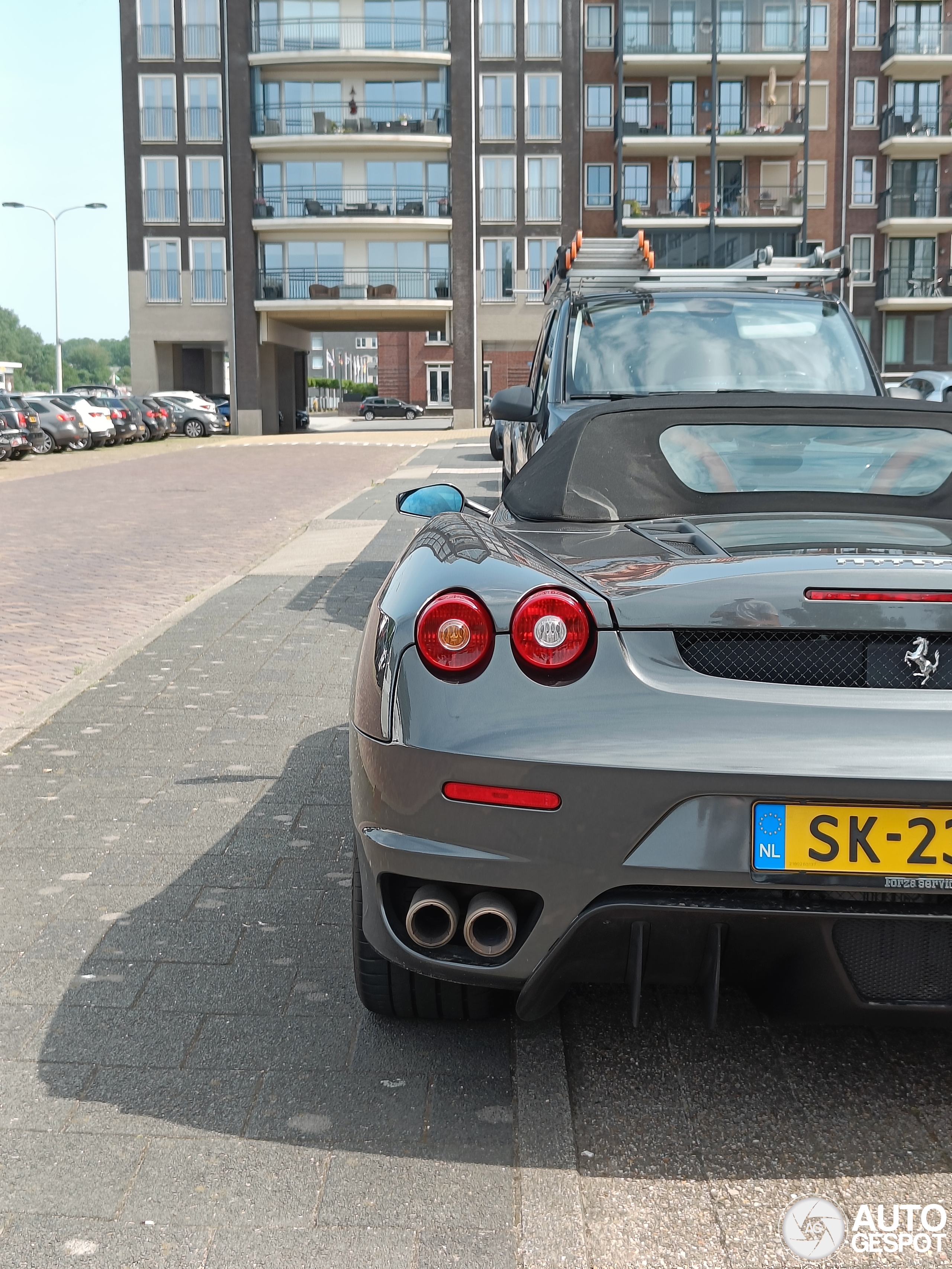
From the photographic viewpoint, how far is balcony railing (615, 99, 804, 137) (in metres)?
53.8

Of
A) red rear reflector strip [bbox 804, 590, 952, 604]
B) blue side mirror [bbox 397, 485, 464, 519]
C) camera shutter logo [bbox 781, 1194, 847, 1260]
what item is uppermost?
blue side mirror [bbox 397, 485, 464, 519]

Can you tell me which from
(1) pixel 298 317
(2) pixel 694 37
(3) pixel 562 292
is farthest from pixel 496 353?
(3) pixel 562 292

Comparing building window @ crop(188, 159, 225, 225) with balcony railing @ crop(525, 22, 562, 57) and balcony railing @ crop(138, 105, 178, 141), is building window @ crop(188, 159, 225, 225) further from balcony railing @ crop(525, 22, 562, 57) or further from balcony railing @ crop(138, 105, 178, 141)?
balcony railing @ crop(525, 22, 562, 57)

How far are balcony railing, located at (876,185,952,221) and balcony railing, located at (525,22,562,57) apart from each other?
14.9 meters

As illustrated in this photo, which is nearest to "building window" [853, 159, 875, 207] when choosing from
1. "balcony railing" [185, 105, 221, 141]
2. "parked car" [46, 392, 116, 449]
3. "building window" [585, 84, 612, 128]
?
"building window" [585, 84, 612, 128]

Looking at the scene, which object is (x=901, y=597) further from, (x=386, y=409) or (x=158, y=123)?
(x=386, y=409)

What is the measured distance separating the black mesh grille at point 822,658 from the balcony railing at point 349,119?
54.5 metres

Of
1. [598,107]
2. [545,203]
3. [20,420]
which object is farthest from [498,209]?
[20,420]

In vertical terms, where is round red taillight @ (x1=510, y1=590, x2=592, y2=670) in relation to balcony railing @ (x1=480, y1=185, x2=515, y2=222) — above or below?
below

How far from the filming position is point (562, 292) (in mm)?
9047

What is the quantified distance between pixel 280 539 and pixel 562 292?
5756 mm

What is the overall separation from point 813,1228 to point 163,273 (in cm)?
5807

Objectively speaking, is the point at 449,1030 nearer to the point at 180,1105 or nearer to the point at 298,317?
the point at 180,1105

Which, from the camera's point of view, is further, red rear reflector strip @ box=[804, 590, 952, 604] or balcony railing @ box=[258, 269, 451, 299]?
balcony railing @ box=[258, 269, 451, 299]
